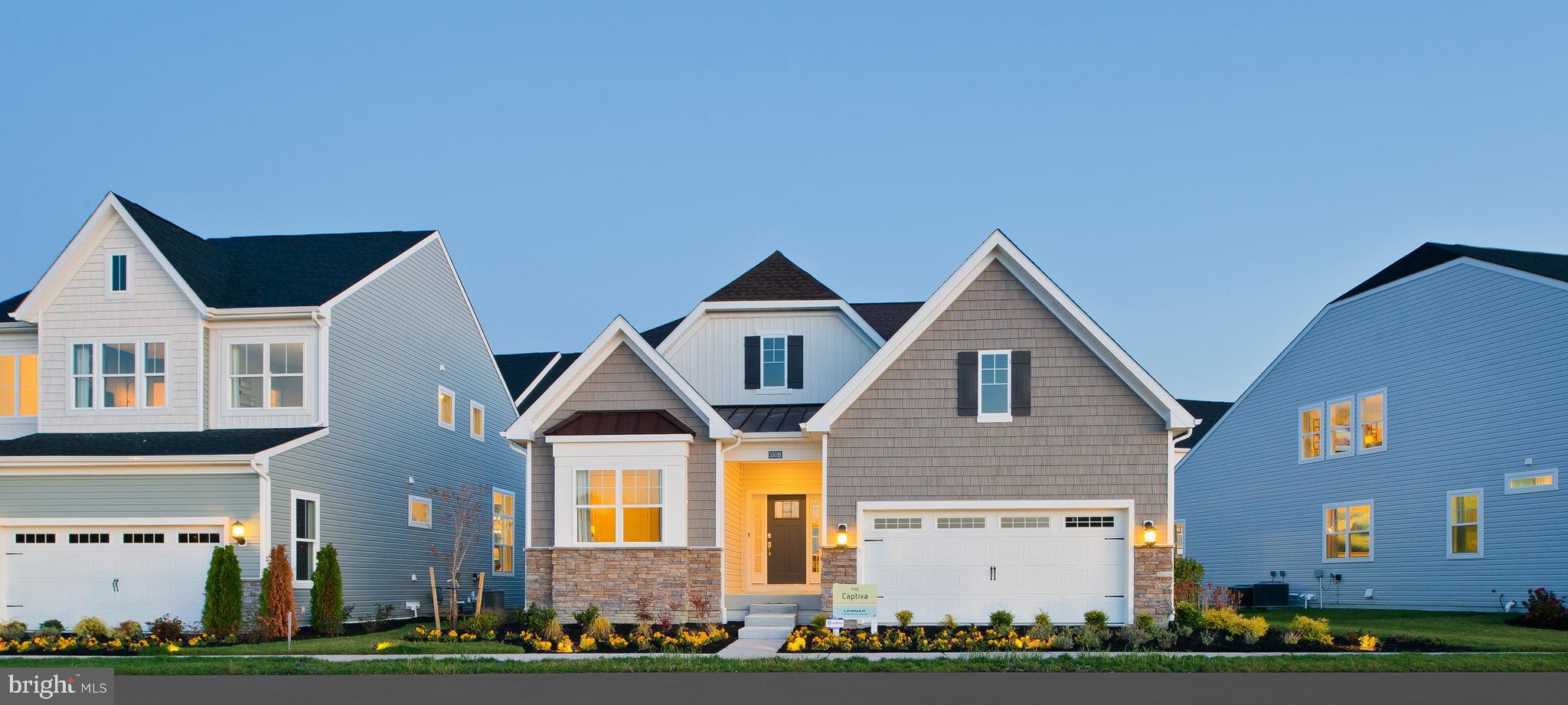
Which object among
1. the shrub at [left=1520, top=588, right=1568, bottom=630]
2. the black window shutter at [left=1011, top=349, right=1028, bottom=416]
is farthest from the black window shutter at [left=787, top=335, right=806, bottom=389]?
the shrub at [left=1520, top=588, right=1568, bottom=630]

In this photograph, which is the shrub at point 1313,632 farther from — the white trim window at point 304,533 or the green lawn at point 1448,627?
the white trim window at point 304,533

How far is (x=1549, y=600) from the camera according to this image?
2106 cm

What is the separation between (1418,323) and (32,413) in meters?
25.9

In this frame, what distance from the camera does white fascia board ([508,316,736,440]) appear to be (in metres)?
22.4

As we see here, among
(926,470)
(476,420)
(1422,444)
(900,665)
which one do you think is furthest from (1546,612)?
(476,420)

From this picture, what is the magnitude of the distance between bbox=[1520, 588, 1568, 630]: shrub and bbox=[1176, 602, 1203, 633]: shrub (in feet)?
17.5

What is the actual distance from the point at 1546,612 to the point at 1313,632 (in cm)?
522

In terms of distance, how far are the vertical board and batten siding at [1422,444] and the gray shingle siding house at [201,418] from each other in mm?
18814

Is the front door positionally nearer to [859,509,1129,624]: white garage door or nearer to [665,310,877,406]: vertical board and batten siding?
[665,310,877,406]: vertical board and batten siding

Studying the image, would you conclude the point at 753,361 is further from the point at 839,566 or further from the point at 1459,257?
the point at 1459,257

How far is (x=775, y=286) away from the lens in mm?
27078

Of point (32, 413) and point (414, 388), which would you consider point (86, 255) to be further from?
point (414, 388)

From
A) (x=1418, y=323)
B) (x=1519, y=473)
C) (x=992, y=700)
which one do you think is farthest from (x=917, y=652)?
(x=1418, y=323)

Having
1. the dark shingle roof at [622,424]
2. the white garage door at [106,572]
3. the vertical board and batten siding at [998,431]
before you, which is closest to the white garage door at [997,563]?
the vertical board and batten siding at [998,431]
